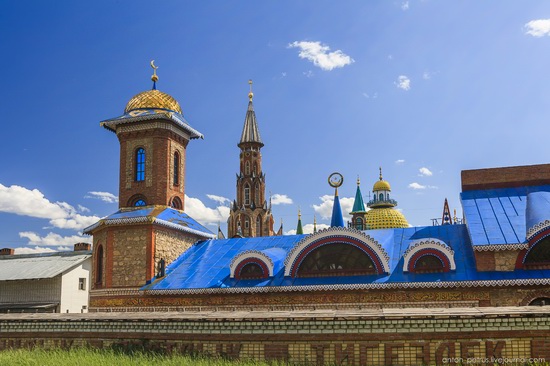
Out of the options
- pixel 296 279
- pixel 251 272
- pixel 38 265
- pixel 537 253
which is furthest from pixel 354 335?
pixel 38 265

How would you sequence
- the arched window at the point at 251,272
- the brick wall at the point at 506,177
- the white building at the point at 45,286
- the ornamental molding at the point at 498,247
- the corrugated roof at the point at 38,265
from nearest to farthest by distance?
the ornamental molding at the point at 498,247 → the arched window at the point at 251,272 → the brick wall at the point at 506,177 → the white building at the point at 45,286 → the corrugated roof at the point at 38,265

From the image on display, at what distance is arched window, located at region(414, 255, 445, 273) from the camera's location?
774 inches

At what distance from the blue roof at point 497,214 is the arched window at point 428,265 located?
141cm

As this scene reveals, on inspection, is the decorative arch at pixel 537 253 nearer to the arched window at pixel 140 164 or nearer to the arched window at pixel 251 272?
the arched window at pixel 251 272

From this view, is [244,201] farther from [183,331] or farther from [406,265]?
[183,331]

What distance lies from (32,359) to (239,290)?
9956mm

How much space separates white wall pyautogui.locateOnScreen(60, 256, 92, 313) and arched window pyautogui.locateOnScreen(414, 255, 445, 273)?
2479cm

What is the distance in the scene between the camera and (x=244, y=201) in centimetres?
6084

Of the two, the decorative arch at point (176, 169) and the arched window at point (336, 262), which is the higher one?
the decorative arch at point (176, 169)

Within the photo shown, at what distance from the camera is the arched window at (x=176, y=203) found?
26.4 metres

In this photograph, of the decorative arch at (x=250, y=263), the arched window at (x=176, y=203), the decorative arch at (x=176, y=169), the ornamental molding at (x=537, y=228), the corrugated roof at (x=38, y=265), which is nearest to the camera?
the ornamental molding at (x=537, y=228)

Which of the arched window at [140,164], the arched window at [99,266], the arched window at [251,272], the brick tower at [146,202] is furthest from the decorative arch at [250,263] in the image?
the arched window at [140,164]

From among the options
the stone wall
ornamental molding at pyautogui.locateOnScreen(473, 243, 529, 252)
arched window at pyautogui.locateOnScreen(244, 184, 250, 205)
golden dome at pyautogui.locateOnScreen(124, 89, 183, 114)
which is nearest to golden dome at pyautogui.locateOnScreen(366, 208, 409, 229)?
arched window at pyautogui.locateOnScreen(244, 184, 250, 205)

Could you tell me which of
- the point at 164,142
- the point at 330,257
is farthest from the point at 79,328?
the point at 164,142
